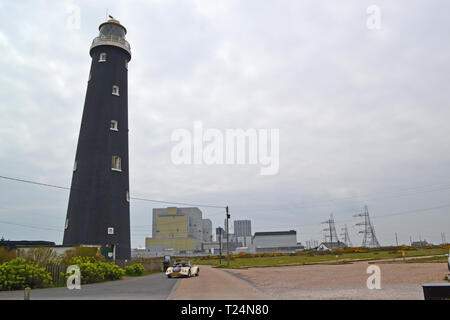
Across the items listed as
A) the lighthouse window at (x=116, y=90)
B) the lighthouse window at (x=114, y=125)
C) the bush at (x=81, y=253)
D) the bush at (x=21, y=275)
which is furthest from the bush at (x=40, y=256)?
the lighthouse window at (x=116, y=90)

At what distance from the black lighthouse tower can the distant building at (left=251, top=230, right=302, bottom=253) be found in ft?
386

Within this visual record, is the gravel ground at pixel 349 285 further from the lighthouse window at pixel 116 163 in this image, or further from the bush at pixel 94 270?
the lighthouse window at pixel 116 163

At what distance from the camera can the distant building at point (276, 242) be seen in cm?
14412

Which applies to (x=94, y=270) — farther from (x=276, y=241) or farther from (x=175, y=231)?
(x=276, y=241)

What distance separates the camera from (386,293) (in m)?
14.2

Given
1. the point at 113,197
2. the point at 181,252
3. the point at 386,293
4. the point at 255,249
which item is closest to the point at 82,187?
the point at 113,197

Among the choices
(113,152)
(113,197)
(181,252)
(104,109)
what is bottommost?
(181,252)

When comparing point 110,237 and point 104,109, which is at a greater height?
point 104,109

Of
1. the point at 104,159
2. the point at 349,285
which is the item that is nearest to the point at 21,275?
the point at 104,159

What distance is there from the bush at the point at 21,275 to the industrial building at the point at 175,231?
4802 inches

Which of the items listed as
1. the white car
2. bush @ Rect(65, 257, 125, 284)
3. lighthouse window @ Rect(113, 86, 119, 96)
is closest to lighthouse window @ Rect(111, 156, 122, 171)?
lighthouse window @ Rect(113, 86, 119, 96)

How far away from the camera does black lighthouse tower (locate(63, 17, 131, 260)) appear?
103 feet
